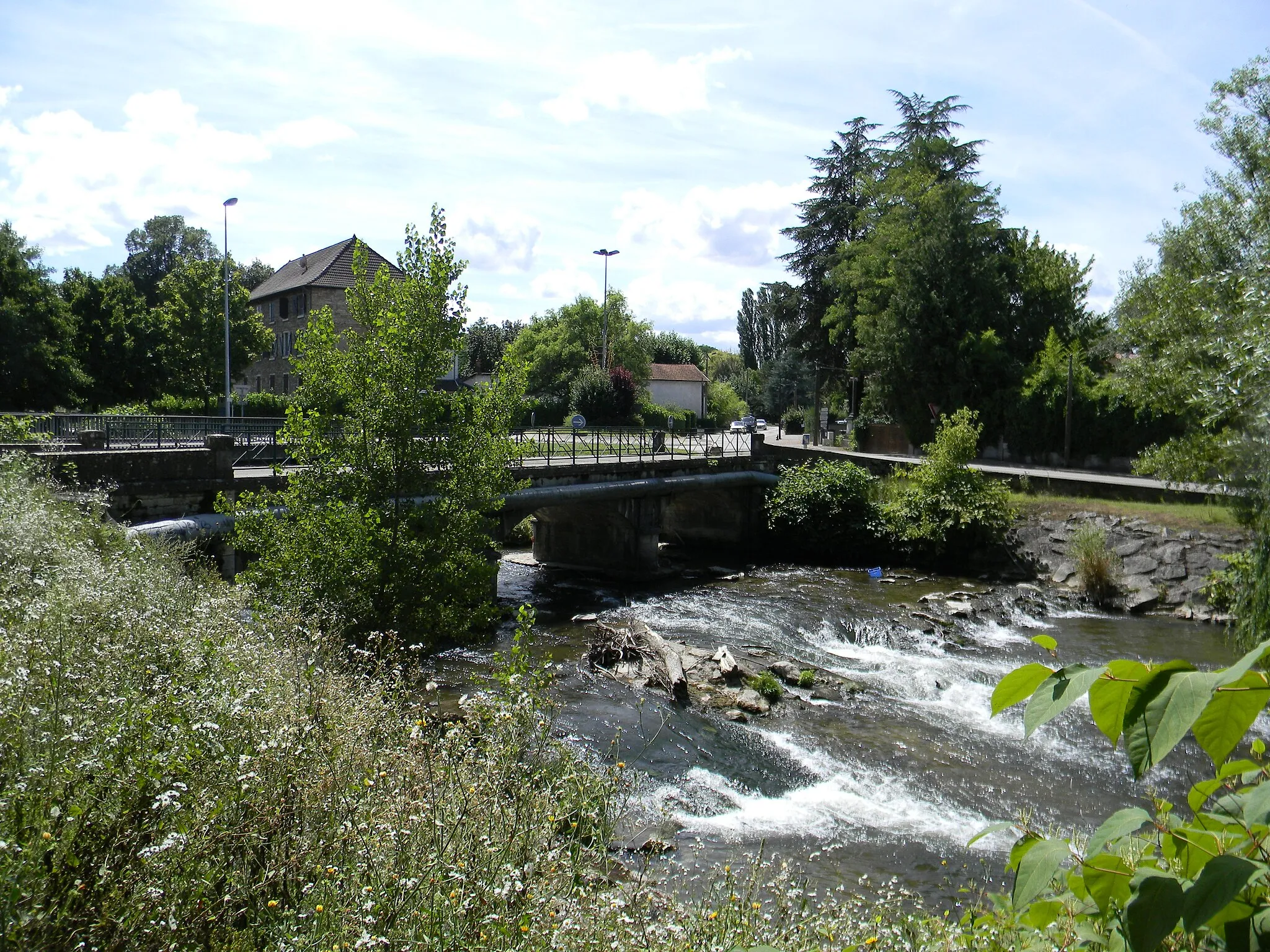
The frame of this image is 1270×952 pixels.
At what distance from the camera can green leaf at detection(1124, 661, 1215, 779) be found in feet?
5.27

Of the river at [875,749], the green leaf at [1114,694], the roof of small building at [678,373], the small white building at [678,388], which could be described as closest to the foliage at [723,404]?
the small white building at [678,388]

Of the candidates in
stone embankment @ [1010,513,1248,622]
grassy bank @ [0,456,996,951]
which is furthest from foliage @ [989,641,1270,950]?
stone embankment @ [1010,513,1248,622]

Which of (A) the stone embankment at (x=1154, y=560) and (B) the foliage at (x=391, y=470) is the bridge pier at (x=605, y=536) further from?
(B) the foliage at (x=391, y=470)

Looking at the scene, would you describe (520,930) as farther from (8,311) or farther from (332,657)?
(8,311)

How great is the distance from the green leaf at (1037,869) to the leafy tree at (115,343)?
5040 centimetres

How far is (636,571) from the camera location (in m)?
27.5

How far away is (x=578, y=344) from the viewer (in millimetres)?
70250

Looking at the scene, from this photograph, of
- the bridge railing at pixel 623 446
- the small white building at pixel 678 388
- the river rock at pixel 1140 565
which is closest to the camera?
the river rock at pixel 1140 565

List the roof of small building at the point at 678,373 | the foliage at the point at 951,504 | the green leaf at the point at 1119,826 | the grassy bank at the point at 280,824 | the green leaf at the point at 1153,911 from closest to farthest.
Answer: the green leaf at the point at 1153,911 → the green leaf at the point at 1119,826 → the grassy bank at the point at 280,824 → the foliage at the point at 951,504 → the roof of small building at the point at 678,373

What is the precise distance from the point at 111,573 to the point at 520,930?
22.7ft

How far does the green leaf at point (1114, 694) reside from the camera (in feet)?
5.81

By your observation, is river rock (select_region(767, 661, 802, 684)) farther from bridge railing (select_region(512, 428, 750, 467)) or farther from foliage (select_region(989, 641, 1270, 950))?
foliage (select_region(989, 641, 1270, 950))

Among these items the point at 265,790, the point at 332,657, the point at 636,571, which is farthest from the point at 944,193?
the point at 265,790

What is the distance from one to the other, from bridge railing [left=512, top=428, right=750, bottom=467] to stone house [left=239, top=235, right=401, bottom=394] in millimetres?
23900
